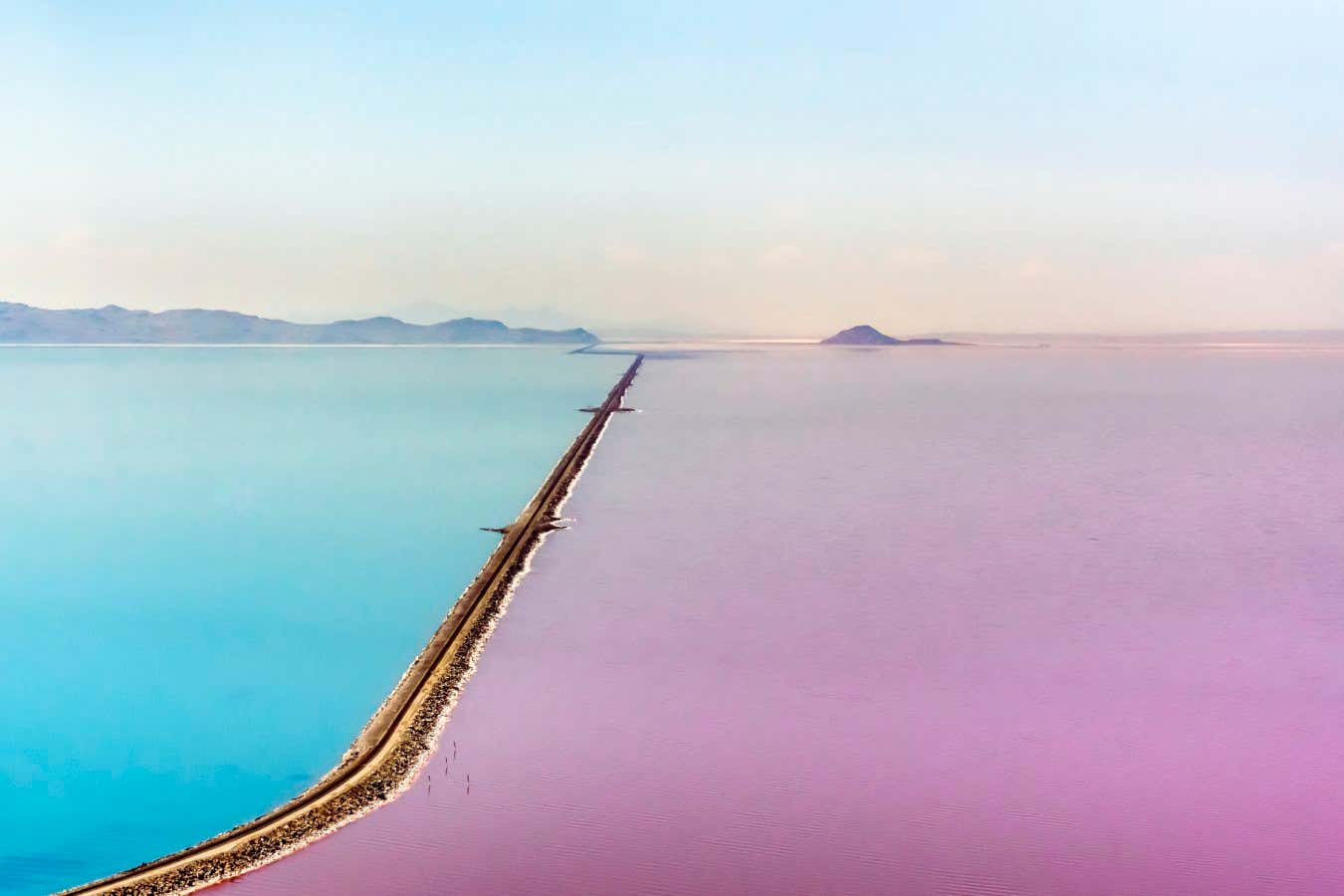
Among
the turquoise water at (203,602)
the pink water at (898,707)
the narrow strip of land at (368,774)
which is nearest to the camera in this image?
the narrow strip of land at (368,774)

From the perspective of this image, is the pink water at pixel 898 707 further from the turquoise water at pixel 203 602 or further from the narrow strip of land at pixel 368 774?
the turquoise water at pixel 203 602

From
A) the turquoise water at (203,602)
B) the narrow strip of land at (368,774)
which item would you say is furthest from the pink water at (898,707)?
the turquoise water at (203,602)

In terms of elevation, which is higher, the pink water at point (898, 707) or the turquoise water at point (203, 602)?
the pink water at point (898, 707)

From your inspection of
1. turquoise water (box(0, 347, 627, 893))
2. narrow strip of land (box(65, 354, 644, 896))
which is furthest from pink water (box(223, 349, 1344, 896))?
turquoise water (box(0, 347, 627, 893))

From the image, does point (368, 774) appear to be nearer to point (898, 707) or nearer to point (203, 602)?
point (898, 707)

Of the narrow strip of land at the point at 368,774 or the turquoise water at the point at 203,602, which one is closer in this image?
the narrow strip of land at the point at 368,774

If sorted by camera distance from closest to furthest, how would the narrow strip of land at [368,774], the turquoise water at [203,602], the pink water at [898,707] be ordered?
the narrow strip of land at [368,774], the pink water at [898,707], the turquoise water at [203,602]
